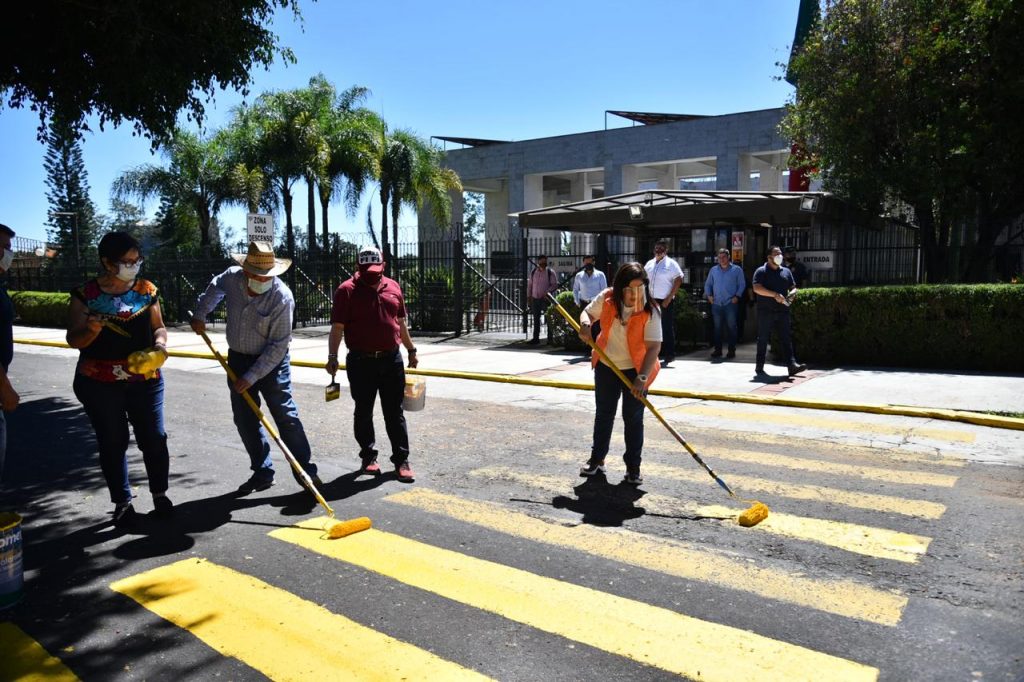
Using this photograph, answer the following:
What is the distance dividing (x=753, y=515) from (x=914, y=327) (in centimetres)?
843

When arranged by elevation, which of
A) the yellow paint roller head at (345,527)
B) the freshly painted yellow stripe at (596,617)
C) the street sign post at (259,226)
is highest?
the street sign post at (259,226)

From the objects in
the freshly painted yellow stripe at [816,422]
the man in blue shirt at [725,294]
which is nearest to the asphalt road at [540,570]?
the freshly painted yellow stripe at [816,422]

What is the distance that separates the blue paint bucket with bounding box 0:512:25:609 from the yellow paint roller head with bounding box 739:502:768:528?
4.04 meters

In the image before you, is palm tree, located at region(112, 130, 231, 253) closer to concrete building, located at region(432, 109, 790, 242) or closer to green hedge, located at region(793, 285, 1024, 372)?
concrete building, located at region(432, 109, 790, 242)

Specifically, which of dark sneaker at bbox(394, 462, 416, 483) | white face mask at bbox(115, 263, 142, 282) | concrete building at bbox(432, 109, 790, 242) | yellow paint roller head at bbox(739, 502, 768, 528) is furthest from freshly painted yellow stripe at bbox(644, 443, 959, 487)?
concrete building at bbox(432, 109, 790, 242)

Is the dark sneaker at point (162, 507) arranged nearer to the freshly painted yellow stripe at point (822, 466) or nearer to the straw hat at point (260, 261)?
the straw hat at point (260, 261)

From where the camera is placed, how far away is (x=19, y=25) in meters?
9.73

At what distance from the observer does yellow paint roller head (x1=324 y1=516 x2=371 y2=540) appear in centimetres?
494

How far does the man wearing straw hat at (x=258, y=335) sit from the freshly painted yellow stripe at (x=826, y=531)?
2038mm

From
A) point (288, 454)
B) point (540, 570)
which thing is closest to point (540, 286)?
point (288, 454)

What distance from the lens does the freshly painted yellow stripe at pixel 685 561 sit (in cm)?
396

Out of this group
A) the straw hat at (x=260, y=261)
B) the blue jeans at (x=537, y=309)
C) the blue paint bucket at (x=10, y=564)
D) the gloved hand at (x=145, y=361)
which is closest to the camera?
the blue paint bucket at (x=10, y=564)

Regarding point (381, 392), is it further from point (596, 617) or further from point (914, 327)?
point (914, 327)

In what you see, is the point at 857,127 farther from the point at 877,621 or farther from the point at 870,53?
the point at 877,621
